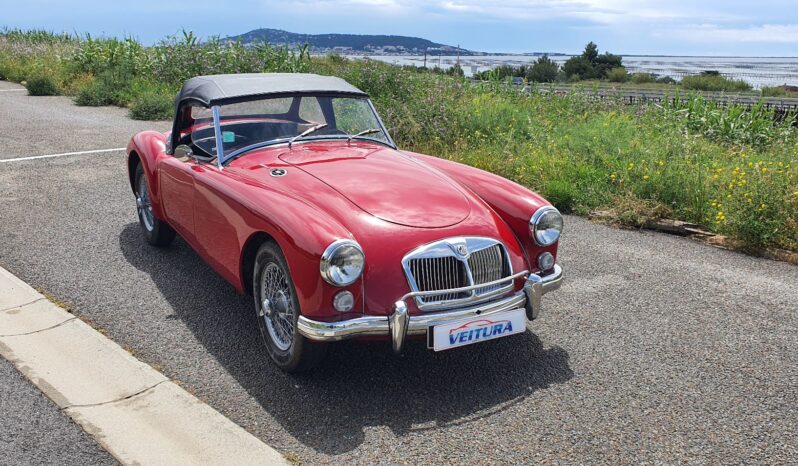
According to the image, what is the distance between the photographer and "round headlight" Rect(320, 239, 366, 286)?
11.0ft

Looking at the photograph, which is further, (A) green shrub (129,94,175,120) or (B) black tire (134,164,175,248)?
(A) green shrub (129,94,175,120)

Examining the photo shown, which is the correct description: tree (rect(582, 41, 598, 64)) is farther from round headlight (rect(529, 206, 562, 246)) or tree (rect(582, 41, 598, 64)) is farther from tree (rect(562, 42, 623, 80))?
round headlight (rect(529, 206, 562, 246))

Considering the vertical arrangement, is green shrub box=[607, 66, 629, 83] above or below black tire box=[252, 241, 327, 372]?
below

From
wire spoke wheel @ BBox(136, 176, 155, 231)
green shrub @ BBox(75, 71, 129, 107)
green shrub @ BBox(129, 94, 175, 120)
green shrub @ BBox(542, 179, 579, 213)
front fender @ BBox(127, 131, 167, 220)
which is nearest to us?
front fender @ BBox(127, 131, 167, 220)

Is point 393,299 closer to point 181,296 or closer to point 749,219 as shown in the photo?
point 181,296

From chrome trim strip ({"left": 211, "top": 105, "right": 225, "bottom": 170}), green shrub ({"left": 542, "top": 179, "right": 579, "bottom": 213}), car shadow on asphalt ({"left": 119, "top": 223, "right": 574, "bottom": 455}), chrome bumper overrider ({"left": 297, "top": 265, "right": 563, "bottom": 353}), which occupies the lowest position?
car shadow on asphalt ({"left": 119, "top": 223, "right": 574, "bottom": 455})

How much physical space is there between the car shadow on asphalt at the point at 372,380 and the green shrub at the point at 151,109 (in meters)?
9.80

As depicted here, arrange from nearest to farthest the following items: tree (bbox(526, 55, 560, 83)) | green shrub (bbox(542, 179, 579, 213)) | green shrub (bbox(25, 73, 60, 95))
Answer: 1. green shrub (bbox(542, 179, 579, 213))
2. green shrub (bbox(25, 73, 60, 95))
3. tree (bbox(526, 55, 560, 83))

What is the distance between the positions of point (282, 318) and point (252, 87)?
1.88 metres

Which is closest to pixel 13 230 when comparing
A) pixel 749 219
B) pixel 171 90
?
pixel 749 219

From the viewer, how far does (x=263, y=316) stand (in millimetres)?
3906

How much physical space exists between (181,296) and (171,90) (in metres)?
12.1

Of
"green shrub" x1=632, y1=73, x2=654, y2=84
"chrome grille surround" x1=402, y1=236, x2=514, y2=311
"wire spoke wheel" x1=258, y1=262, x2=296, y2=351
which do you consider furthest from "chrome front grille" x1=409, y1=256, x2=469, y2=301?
"green shrub" x1=632, y1=73, x2=654, y2=84

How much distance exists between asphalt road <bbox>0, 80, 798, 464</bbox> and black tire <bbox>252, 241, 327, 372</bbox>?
12 cm
